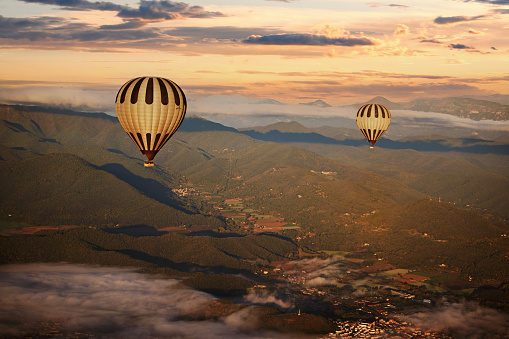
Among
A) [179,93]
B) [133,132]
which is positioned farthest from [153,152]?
[179,93]

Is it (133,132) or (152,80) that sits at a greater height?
(152,80)

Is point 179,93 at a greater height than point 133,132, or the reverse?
point 179,93

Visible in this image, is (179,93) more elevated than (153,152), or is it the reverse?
(179,93)

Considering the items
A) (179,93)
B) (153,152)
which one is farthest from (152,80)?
(153,152)

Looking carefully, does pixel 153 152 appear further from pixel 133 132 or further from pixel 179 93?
pixel 179 93

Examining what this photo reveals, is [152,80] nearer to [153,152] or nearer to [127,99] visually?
[127,99]

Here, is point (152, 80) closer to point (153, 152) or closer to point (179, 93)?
point (179, 93)
